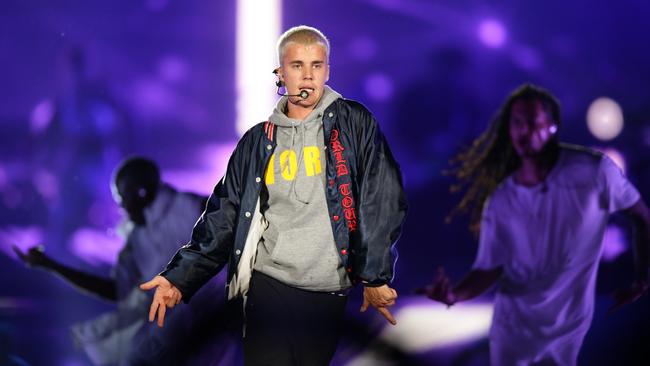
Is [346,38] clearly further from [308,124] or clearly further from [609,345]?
[609,345]

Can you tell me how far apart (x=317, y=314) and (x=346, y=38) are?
190 cm

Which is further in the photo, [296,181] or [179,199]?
A: [179,199]

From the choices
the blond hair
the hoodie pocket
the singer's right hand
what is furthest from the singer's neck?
the singer's right hand

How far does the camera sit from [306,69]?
2467mm

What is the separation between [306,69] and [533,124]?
179 cm

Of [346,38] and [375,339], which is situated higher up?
[346,38]

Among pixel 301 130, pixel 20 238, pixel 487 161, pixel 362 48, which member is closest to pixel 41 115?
pixel 20 238

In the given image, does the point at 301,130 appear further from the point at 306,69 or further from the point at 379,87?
the point at 379,87

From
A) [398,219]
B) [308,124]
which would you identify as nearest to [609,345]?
[398,219]

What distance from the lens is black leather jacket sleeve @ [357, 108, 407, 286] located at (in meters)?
2.30

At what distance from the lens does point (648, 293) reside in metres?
3.85

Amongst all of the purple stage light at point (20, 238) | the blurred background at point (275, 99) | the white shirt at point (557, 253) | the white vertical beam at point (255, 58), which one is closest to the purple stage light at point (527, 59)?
the blurred background at point (275, 99)

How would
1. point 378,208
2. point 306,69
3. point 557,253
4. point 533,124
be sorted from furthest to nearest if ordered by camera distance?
point 533,124 → point 557,253 → point 306,69 → point 378,208

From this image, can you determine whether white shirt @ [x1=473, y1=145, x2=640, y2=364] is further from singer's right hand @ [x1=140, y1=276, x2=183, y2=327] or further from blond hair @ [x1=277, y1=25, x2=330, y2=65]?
singer's right hand @ [x1=140, y1=276, x2=183, y2=327]
